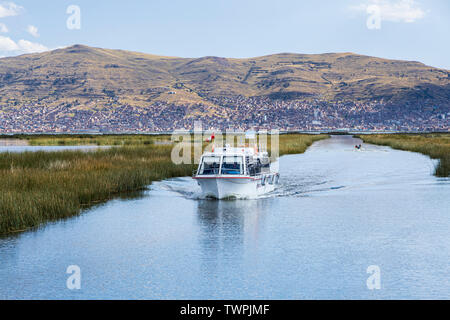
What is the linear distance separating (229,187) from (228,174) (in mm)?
778

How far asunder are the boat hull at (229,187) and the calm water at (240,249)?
0.69m

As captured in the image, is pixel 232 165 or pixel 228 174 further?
pixel 232 165

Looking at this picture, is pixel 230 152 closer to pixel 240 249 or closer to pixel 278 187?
pixel 278 187

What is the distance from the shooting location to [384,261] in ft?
59.9

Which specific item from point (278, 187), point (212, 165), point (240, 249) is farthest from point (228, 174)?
point (240, 249)

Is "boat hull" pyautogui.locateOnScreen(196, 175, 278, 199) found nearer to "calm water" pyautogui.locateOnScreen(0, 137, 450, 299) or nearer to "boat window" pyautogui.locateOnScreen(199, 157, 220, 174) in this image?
"calm water" pyautogui.locateOnScreen(0, 137, 450, 299)

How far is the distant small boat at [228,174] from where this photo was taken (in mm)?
30938

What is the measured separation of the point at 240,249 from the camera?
20.0 metres

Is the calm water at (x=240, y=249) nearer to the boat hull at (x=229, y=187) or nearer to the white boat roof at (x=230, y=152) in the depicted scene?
the boat hull at (x=229, y=187)

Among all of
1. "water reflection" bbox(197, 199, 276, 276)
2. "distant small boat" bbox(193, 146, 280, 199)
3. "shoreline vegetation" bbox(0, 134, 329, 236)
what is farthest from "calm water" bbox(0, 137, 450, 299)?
"shoreline vegetation" bbox(0, 134, 329, 236)

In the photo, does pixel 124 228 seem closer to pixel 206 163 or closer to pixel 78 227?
pixel 78 227

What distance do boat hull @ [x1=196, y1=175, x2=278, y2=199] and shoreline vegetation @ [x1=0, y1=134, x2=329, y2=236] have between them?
595 centimetres
